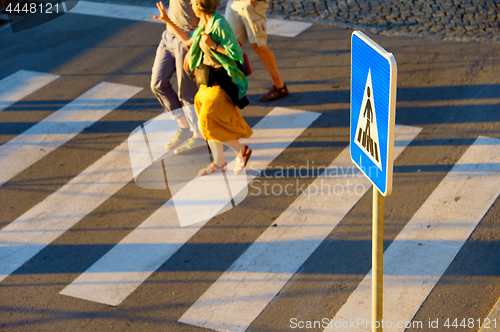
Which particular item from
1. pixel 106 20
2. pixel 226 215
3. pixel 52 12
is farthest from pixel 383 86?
pixel 52 12

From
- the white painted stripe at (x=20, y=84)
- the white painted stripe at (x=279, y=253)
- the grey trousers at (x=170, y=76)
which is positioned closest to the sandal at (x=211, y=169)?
the grey trousers at (x=170, y=76)

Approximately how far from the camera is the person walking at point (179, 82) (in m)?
7.00

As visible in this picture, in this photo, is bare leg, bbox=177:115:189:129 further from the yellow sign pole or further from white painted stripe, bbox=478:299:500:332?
the yellow sign pole

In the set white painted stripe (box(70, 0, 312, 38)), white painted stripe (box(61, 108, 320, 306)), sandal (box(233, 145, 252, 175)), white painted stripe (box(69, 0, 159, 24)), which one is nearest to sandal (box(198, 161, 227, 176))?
sandal (box(233, 145, 252, 175))

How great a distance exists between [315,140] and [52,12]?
7.59 m

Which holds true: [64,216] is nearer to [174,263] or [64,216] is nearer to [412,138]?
[174,263]

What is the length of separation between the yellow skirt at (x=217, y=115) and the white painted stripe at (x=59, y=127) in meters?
2.41

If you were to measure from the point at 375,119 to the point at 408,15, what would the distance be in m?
8.20

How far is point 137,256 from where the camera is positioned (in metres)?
6.06

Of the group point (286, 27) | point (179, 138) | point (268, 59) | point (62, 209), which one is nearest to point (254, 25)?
point (268, 59)

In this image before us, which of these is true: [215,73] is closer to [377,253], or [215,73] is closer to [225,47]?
[225,47]

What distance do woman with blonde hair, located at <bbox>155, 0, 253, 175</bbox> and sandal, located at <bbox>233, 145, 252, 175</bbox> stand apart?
159 millimetres

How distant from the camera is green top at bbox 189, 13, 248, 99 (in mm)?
6281

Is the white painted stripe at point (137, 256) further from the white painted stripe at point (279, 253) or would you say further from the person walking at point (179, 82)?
the person walking at point (179, 82)
